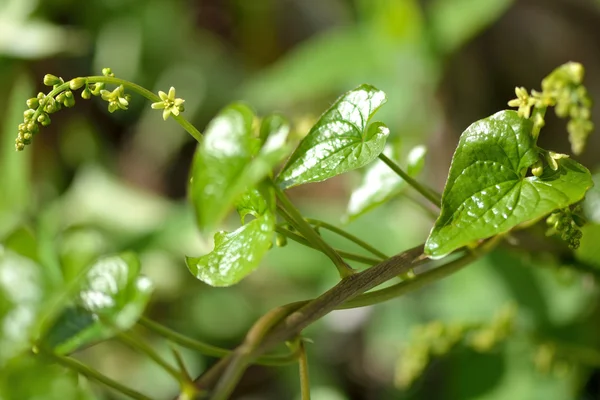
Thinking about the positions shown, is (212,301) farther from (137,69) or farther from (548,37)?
(548,37)

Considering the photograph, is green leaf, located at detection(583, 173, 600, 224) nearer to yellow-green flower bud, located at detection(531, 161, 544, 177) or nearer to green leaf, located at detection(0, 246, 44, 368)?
yellow-green flower bud, located at detection(531, 161, 544, 177)

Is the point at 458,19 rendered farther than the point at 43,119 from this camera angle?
Yes

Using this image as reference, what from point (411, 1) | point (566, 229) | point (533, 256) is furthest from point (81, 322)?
point (411, 1)

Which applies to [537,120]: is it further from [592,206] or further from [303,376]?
[303,376]

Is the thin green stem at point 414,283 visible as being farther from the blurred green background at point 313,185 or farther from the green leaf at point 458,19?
the green leaf at point 458,19

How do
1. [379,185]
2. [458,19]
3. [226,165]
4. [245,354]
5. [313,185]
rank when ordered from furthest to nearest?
1. [313,185]
2. [458,19]
3. [379,185]
4. [245,354]
5. [226,165]

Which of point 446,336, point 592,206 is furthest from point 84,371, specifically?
point 446,336

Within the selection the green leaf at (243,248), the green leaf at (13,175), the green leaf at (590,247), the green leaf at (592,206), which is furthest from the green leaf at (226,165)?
the green leaf at (13,175)
